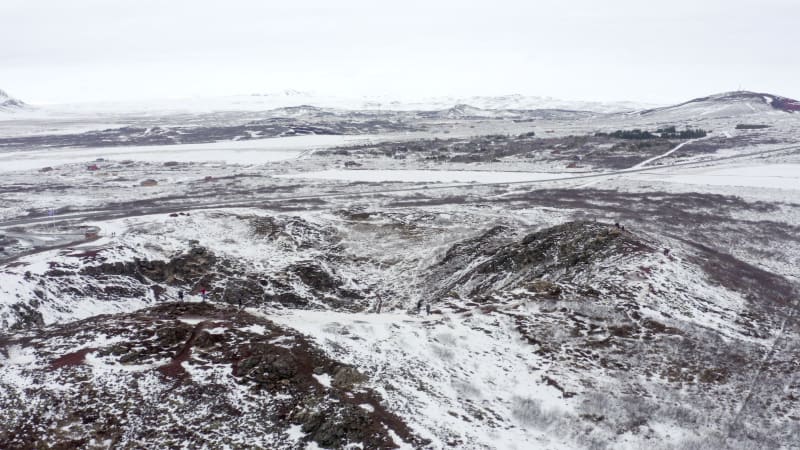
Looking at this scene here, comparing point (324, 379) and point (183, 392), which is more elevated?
point (183, 392)

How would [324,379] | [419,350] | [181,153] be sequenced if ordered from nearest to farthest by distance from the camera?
[324,379], [419,350], [181,153]

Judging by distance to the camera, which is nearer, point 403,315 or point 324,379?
point 324,379

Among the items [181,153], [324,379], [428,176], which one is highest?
[181,153]

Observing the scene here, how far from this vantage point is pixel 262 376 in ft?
53.5

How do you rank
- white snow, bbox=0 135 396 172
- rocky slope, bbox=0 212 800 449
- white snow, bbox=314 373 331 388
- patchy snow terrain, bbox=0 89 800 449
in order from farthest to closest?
white snow, bbox=0 135 396 172
white snow, bbox=314 373 331 388
patchy snow terrain, bbox=0 89 800 449
rocky slope, bbox=0 212 800 449

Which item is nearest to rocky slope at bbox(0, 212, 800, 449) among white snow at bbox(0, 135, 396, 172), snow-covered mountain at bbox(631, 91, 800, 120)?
white snow at bbox(0, 135, 396, 172)

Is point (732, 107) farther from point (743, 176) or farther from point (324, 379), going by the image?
point (324, 379)

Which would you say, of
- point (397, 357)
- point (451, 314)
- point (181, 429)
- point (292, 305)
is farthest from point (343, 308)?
point (181, 429)

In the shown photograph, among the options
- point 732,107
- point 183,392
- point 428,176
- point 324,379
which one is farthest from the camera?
point 732,107

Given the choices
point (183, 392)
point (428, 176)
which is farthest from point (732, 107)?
point (183, 392)

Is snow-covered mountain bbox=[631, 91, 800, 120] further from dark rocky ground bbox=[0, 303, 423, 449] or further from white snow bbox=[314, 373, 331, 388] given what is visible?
dark rocky ground bbox=[0, 303, 423, 449]

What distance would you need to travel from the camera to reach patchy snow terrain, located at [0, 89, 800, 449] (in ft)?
49.7

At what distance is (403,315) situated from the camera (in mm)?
23719

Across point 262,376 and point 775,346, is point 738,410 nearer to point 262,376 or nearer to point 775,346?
point 775,346
